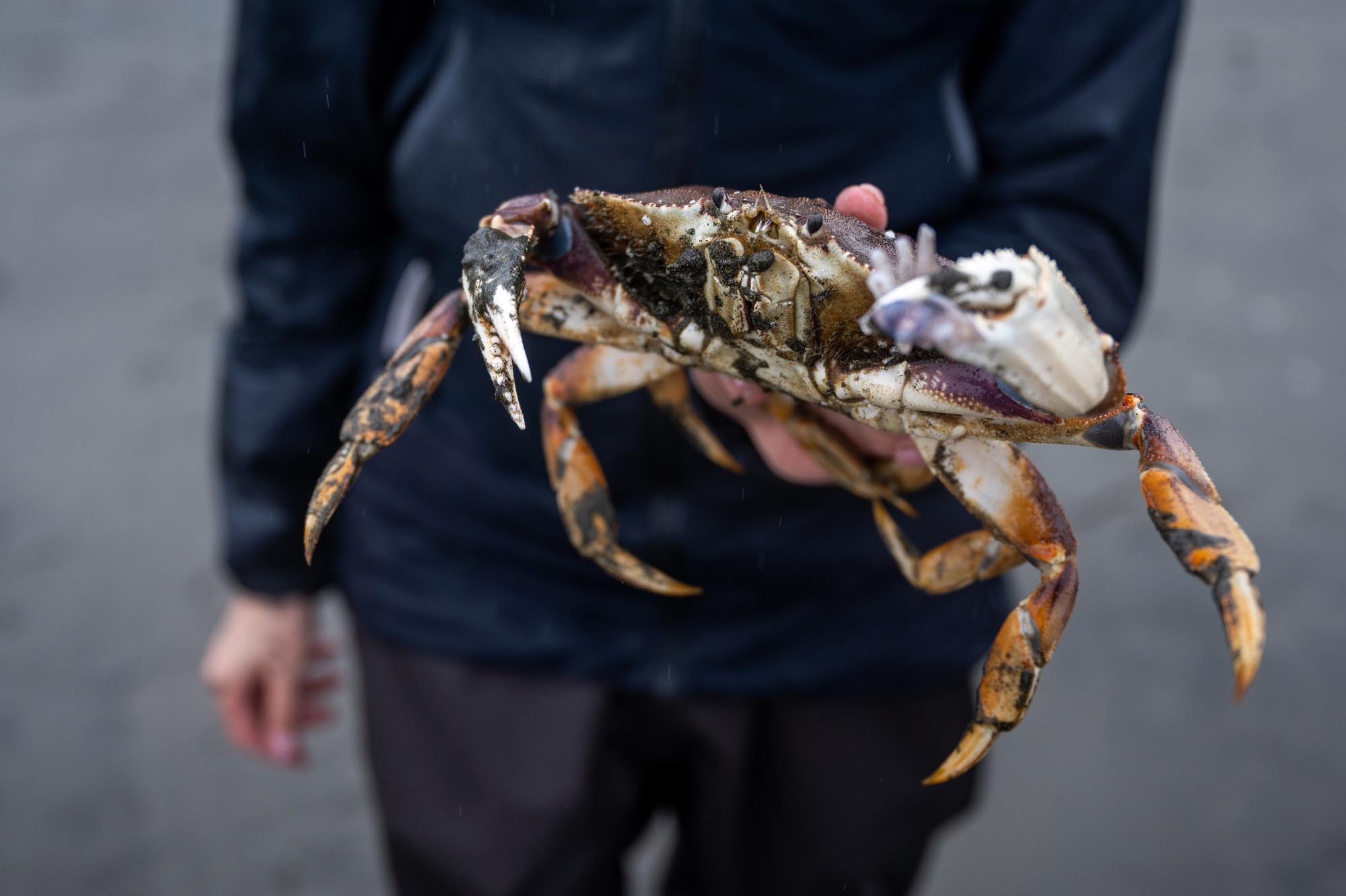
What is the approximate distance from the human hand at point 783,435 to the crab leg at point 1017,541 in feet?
0.38

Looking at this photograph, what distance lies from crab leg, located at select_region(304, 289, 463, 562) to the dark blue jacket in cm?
30

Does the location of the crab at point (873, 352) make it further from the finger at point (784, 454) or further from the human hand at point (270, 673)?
the human hand at point (270, 673)

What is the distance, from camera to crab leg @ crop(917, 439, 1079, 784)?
0.96 m

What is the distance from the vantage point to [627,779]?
1.49 m

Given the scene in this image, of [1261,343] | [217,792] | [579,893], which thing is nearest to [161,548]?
[217,792]

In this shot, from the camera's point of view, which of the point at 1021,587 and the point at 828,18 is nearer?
the point at 828,18

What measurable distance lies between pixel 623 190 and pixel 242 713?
1.00 m

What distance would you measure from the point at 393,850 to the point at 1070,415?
3.71 ft

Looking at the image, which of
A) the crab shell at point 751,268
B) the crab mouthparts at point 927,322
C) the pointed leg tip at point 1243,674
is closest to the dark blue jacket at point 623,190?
the crab shell at point 751,268

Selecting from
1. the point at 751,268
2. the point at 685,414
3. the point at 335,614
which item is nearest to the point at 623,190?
the point at 685,414

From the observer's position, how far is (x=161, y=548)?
2889 millimetres

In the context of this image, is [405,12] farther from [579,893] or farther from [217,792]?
[217,792]

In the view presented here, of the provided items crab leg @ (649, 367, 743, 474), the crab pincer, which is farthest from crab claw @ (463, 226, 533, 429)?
crab leg @ (649, 367, 743, 474)

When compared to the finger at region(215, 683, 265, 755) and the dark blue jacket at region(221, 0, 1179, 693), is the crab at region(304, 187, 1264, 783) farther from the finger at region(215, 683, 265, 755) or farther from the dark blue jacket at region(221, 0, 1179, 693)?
the finger at region(215, 683, 265, 755)
